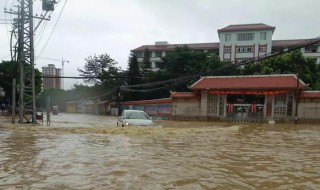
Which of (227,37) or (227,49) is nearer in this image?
(227,37)

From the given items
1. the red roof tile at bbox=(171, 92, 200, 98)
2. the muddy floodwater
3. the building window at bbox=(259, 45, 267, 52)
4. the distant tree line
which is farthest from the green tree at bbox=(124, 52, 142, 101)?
the muddy floodwater

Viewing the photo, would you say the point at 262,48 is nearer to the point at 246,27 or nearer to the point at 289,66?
the point at 246,27

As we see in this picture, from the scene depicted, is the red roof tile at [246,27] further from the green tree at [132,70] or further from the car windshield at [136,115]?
the car windshield at [136,115]

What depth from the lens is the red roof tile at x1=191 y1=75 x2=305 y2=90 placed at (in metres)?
29.4

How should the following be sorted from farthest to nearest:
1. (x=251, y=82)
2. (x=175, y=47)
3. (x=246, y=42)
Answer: (x=175, y=47) < (x=246, y=42) < (x=251, y=82)

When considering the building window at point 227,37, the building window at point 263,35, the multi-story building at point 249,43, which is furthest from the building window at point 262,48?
the building window at point 227,37

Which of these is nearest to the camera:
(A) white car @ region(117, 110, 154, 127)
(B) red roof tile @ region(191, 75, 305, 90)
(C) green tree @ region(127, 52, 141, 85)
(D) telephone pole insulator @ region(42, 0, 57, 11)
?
(A) white car @ region(117, 110, 154, 127)

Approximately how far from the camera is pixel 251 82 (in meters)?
31.2

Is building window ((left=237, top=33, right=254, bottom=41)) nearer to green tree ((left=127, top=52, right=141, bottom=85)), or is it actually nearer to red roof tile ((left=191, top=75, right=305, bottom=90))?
green tree ((left=127, top=52, right=141, bottom=85))

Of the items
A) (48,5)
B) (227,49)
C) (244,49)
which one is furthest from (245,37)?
(48,5)

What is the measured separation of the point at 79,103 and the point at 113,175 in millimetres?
69357

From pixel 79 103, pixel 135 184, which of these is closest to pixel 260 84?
pixel 135 184

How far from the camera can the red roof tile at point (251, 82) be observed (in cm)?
2943

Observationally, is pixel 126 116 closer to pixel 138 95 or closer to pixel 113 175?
pixel 113 175
